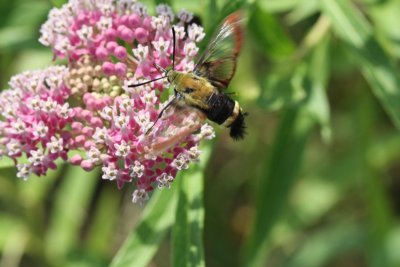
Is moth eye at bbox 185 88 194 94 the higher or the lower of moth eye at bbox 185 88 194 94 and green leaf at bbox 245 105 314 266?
the higher

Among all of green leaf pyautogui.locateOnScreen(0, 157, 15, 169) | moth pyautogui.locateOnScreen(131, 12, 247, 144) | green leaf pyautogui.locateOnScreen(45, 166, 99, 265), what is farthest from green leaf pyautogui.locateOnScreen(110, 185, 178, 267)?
green leaf pyautogui.locateOnScreen(45, 166, 99, 265)

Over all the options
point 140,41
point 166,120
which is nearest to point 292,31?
point 140,41

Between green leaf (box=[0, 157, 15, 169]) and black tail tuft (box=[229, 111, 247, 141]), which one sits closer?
black tail tuft (box=[229, 111, 247, 141])

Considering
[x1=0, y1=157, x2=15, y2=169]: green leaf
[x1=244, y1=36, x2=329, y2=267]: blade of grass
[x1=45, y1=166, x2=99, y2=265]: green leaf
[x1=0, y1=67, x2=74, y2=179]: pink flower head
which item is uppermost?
[x1=0, y1=67, x2=74, y2=179]: pink flower head

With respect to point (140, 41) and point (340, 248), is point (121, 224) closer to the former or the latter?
point (340, 248)

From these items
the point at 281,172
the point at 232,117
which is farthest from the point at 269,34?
the point at 232,117

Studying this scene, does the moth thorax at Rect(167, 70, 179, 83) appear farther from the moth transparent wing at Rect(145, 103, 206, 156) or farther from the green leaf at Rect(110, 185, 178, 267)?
the green leaf at Rect(110, 185, 178, 267)

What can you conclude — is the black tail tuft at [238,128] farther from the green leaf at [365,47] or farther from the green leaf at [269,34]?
the green leaf at [269,34]
